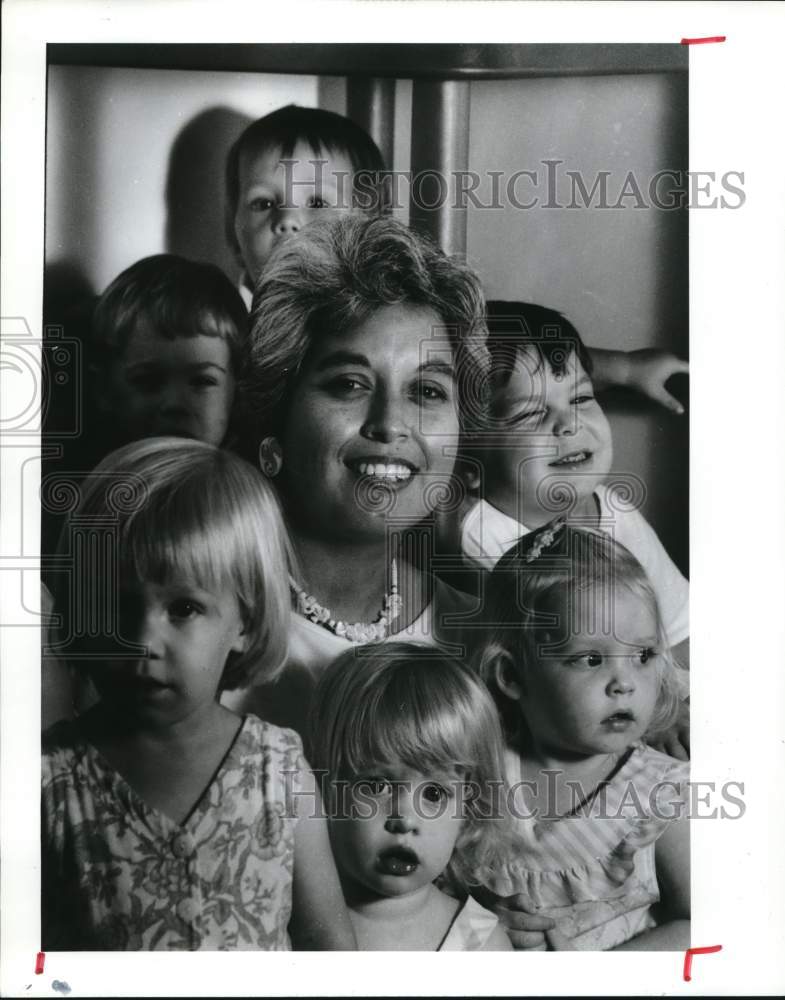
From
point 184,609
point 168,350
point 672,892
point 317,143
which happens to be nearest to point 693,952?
point 672,892

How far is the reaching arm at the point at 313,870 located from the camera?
3.47 ft

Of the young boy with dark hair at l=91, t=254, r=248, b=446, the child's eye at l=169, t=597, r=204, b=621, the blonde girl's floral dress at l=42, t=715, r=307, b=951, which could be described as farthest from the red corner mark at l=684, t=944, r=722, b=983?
the young boy with dark hair at l=91, t=254, r=248, b=446

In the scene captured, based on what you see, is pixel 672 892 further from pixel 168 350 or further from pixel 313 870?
pixel 168 350

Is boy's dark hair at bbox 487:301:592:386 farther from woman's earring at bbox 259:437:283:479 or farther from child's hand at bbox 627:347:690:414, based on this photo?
woman's earring at bbox 259:437:283:479

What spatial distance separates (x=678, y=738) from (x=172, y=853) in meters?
0.60

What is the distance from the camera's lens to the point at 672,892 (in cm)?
110

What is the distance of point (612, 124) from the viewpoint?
1.11 m

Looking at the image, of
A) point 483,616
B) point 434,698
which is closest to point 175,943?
point 434,698

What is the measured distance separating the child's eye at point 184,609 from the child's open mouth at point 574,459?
1.47ft

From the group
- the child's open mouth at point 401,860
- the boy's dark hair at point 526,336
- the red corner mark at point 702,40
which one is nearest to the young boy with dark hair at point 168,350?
the boy's dark hair at point 526,336

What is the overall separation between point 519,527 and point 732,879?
49 cm

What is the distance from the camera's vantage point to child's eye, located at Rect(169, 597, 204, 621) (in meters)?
1.05

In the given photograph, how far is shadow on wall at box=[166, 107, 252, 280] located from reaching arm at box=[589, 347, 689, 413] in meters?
0.45

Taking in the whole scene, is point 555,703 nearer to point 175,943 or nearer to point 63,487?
point 175,943
